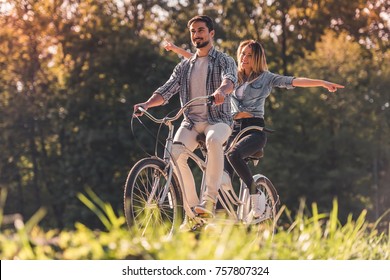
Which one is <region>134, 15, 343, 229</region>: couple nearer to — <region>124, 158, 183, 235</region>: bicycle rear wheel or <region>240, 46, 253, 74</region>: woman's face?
<region>240, 46, 253, 74</region>: woman's face

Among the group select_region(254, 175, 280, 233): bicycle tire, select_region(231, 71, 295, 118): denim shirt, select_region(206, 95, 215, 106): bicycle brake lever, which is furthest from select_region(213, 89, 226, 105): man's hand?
select_region(254, 175, 280, 233): bicycle tire

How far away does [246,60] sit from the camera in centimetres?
750

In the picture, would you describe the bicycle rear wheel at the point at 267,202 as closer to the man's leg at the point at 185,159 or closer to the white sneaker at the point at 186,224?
the man's leg at the point at 185,159

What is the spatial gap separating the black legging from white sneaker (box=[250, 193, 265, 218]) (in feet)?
0.17

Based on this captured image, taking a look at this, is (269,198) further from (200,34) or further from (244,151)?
(200,34)

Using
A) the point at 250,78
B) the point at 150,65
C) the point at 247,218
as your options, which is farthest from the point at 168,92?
the point at 150,65

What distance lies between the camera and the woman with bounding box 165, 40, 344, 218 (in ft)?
24.2

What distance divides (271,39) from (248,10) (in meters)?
1.70

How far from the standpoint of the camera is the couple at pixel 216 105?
678 cm

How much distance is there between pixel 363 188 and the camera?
4103 centimetres

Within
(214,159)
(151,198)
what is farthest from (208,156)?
(151,198)

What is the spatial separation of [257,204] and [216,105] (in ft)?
3.67

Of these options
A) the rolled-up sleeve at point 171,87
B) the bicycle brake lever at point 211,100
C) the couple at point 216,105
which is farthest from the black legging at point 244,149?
the bicycle brake lever at point 211,100
